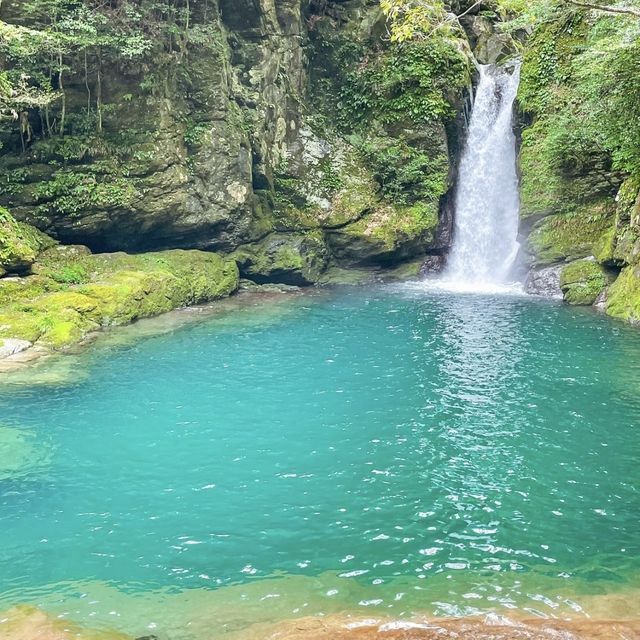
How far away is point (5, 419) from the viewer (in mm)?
11094

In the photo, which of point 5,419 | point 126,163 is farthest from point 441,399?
point 126,163

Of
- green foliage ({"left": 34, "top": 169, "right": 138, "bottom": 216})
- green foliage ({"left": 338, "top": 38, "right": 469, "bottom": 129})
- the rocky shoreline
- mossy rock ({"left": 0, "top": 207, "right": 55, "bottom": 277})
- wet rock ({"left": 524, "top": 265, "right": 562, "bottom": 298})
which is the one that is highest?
green foliage ({"left": 338, "top": 38, "right": 469, "bottom": 129})

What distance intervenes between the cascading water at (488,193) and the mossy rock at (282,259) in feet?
19.7

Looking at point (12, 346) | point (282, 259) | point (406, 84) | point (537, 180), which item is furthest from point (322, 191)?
point (12, 346)

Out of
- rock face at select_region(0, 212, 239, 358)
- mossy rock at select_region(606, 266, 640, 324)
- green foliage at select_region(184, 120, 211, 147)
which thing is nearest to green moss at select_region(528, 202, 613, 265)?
mossy rock at select_region(606, 266, 640, 324)

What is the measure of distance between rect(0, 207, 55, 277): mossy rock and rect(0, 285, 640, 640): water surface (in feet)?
13.9

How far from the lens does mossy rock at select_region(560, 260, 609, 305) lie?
67.8ft

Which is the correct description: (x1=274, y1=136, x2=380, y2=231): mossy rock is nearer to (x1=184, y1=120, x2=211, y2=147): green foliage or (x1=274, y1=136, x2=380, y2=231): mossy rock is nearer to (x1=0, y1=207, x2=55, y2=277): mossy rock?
(x1=184, y1=120, x2=211, y2=147): green foliage

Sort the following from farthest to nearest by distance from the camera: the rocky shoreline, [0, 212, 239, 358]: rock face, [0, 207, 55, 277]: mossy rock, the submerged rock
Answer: [0, 207, 55, 277]: mossy rock
[0, 212, 239, 358]: rock face
the submerged rock
the rocky shoreline

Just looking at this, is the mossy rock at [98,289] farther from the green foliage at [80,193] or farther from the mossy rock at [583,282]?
the mossy rock at [583,282]

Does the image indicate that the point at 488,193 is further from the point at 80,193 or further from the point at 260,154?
the point at 80,193

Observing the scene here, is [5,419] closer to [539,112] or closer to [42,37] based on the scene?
[42,37]

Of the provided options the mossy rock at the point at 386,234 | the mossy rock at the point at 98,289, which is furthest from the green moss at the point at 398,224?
the mossy rock at the point at 98,289

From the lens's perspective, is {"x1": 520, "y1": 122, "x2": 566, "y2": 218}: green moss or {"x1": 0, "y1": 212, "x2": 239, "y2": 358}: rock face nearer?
{"x1": 0, "y1": 212, "x2": 239, "y2": 358}: rock face
